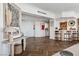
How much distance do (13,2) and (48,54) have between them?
1182 millimetres

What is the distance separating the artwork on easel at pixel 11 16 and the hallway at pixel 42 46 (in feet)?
1.46

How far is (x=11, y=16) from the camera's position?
104 inches

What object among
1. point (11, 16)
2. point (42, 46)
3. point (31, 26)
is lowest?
point (42, 46)

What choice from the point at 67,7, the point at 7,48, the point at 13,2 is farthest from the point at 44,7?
the point at 7,48

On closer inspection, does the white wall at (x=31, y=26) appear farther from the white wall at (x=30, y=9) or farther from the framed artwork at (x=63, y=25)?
the framed artwork at (x=63, y=25)

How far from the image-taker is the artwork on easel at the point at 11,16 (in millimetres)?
2555

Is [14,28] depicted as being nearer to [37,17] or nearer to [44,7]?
[37,17]

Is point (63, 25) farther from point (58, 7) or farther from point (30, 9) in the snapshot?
Answer: point (30, 9)

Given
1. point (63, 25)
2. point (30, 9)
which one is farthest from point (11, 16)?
point (63, 25)

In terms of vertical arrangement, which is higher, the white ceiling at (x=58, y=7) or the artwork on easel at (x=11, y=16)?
the white ceiling at (x=58, y=7)

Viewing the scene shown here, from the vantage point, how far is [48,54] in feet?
8.46

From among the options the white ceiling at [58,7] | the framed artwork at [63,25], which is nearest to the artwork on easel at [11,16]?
the white ceiling at [58,7]

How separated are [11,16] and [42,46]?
33.5 inches

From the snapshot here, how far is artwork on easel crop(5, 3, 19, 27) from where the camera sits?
101 inches
